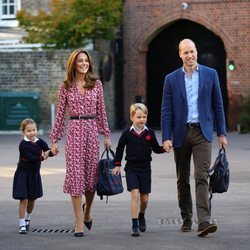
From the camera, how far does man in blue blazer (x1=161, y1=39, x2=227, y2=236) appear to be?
10.5m

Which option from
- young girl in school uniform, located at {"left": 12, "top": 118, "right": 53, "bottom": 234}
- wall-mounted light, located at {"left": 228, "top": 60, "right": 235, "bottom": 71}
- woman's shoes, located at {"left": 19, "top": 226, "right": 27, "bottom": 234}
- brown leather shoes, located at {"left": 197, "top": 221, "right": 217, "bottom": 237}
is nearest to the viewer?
brown leather shoes, located at {"left": 197, "top": 221, "right": 217, "bottom": 237}

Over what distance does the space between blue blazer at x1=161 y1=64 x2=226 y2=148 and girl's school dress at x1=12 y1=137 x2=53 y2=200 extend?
143 centimetres

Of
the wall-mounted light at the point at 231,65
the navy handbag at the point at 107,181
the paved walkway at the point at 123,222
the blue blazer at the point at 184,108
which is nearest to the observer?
the paved walkway at the point at 123,222

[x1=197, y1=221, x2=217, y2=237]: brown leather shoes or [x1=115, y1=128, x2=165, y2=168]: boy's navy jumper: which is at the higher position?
[x1=115, y1=128, x2=165, y2=168]: boy's navy jumper

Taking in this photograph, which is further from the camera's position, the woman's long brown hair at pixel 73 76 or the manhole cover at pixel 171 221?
the manhole cover at pixel 171 221

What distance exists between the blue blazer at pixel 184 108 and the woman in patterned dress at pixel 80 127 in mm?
661

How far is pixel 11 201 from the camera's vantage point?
14.3m

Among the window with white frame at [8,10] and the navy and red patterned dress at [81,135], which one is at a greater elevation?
the window with white frame at [8,10]

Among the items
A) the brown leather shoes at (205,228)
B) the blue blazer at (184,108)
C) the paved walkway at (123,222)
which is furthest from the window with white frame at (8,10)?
the brown leather shoes at (205,228)

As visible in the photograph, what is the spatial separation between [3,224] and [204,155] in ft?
8.71

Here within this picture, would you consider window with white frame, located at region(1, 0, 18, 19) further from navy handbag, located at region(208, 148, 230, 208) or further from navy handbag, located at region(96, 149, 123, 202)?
navy handbag, located at region(208, 148, 230, 208)

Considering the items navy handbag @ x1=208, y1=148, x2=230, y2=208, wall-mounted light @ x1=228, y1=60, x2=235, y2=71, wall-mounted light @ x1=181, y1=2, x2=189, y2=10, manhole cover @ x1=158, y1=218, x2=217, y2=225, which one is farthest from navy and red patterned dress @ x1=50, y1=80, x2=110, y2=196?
wall-mounted light @ x1=181, y1=2, x2=189, y2=10

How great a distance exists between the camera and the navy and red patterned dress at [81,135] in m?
10.5

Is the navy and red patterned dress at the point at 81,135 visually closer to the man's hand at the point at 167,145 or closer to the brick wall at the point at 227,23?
the man's hand at the point at 167,145
